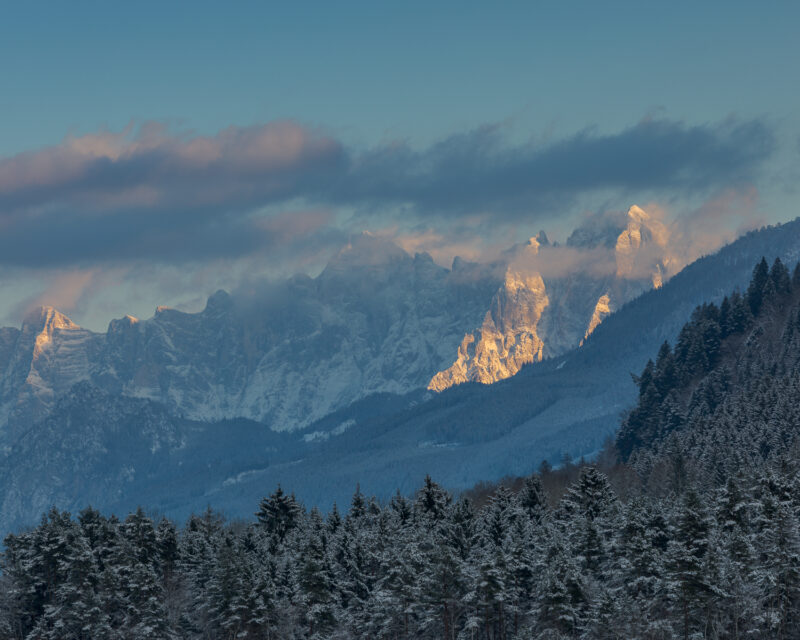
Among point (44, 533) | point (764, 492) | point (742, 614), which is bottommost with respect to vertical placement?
point (742, 614)

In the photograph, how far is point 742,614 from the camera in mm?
95750

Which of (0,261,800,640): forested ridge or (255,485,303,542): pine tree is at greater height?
(255,485,303,542): pine tree

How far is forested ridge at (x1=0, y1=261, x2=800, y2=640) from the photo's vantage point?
335 feet

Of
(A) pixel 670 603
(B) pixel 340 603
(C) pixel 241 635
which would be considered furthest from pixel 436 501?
(A) pixel 670 603

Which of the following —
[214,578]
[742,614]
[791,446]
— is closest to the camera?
[742,614]

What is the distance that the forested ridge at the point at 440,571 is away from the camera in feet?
335

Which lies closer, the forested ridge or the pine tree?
the forested ridge

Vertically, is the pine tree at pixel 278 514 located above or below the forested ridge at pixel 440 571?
above

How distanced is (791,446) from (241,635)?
83096 mm

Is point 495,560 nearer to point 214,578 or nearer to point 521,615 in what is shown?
point 521,615

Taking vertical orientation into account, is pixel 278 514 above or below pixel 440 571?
above

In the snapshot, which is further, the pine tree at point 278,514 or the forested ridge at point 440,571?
the pine tree at point 278,514

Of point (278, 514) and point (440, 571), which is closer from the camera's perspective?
point (440, 571)

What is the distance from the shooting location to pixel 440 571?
11219 centimetres
